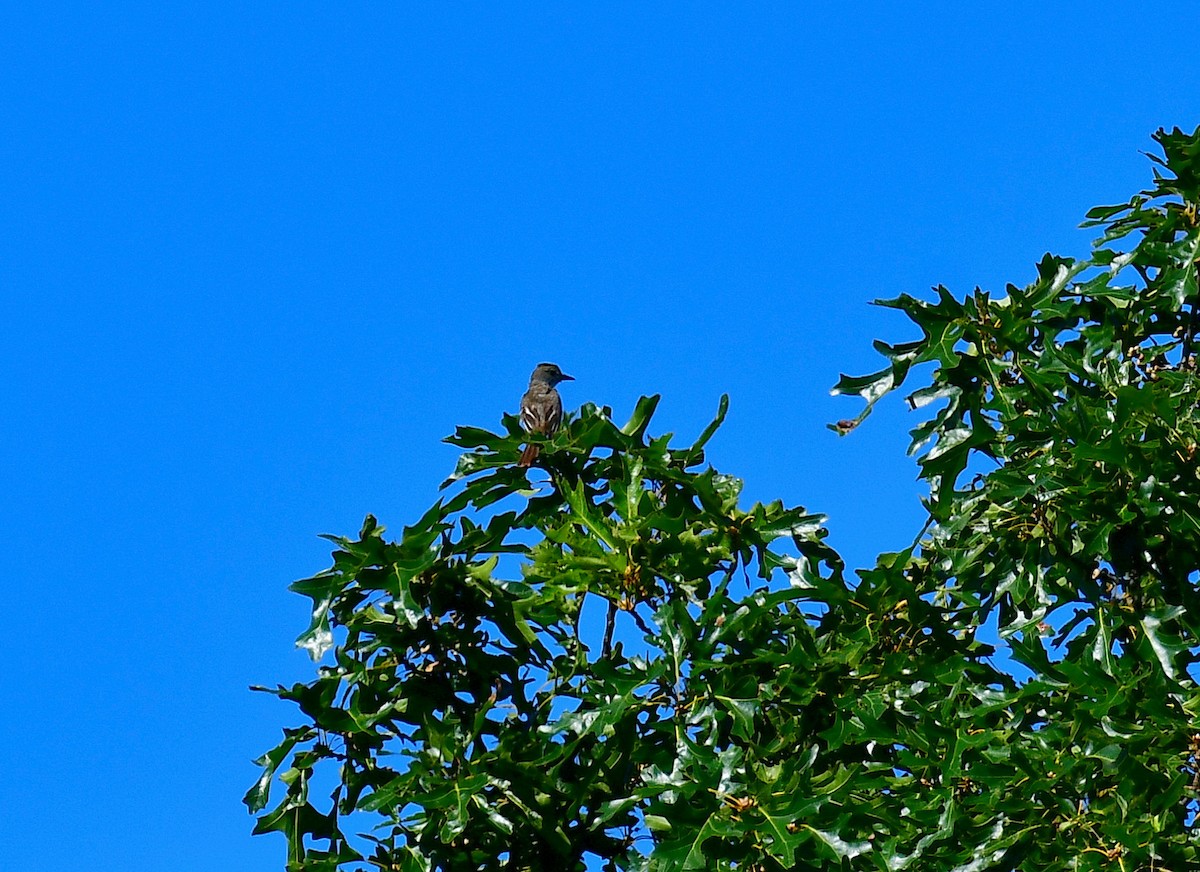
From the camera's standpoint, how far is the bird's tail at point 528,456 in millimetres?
7445

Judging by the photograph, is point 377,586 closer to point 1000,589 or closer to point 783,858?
point 783,858

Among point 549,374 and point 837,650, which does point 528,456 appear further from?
point 549,374

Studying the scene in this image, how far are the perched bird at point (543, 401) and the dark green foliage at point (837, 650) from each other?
3.82 m

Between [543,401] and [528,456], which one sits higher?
[543,401]

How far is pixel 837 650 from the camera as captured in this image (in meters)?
7.03

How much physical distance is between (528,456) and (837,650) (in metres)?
1.61

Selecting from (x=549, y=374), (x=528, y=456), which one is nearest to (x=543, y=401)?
(x=549, y=374)

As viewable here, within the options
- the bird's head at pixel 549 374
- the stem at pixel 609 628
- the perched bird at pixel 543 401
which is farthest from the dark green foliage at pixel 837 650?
the bird's head at pixel 549 374

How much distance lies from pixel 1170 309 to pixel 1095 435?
1279mm

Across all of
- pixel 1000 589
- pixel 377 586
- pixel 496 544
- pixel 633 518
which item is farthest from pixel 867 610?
pixel 377 586

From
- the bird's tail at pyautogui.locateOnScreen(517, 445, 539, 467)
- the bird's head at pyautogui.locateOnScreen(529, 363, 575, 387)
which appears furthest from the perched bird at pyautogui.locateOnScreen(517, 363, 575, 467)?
the bird's tail at pyautogui.locateOnScreen(517, 445, 539, 467)

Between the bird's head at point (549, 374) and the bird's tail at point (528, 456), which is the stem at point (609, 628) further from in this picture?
the bird's head at point (549, 374)

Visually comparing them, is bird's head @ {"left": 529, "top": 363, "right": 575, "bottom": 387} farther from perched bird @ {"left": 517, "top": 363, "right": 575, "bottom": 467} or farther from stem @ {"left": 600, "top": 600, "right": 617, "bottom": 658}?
stem @ {"left": 600, "top": 600, "right": 617, "bottom": 658}

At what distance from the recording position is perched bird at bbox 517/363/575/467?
41.2 feet
